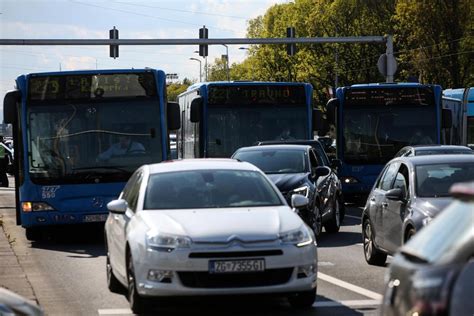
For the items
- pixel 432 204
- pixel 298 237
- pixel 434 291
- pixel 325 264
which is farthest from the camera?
pixel 325 264

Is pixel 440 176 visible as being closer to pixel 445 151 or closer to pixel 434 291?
pixel 445 151

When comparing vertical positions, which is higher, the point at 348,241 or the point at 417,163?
the point at 417,163

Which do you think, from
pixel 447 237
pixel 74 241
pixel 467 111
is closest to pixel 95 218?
pixel 74 241

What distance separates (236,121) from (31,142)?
8.07m

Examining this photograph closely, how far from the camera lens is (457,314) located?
468 cm

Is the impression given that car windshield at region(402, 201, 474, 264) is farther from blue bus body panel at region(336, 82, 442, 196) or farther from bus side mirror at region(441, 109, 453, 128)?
blue bus body panel at region(336, 82, 442, 196)

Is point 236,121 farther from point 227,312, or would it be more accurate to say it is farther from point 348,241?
point 227,312

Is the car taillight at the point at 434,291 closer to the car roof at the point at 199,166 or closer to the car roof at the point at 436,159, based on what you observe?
the car roof at the point at 199,166

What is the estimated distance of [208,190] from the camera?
11320 mm

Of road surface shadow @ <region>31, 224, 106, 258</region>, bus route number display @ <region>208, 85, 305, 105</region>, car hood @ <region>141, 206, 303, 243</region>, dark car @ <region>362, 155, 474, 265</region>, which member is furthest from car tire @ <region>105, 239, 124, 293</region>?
bus route number display @ <region>208, 85, 305, 105</region>

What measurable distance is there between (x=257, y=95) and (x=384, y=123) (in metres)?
3.58

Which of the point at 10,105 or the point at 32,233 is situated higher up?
the point at 10,105

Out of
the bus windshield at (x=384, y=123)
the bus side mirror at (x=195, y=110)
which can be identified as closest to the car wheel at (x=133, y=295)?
the bus side mirror at (x=195, y=110)

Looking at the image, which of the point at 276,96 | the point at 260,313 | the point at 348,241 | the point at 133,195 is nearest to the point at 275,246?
the point at 260,313
